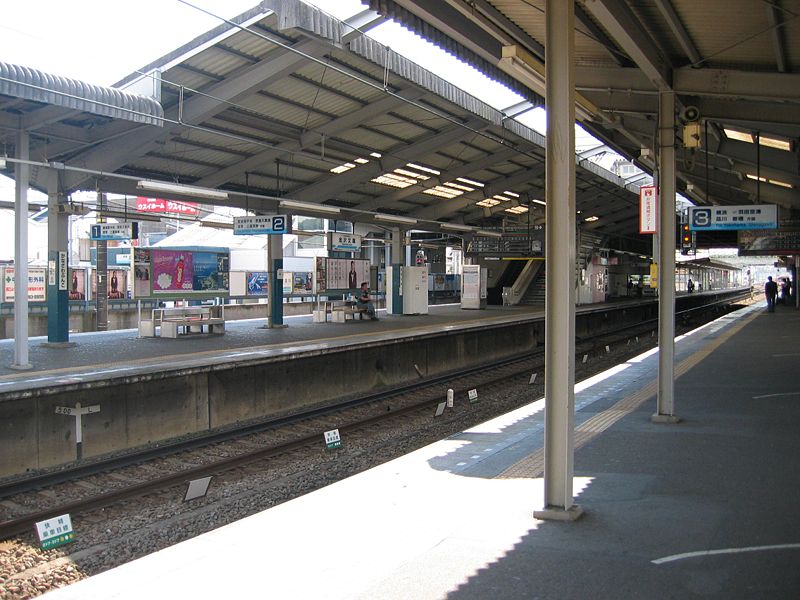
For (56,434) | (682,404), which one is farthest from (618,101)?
(56,434)

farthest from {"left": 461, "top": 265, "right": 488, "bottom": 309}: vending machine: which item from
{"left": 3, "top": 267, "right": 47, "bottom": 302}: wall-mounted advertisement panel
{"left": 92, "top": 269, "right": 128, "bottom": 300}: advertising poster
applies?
{"left": 3, "top": 267, "right": 47, "bottom": 302}: wall-mounted advertisement panel

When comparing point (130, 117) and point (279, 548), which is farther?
point (130, 117)

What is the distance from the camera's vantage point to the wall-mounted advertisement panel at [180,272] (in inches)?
652

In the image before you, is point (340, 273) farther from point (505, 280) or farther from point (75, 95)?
point (505, 280)

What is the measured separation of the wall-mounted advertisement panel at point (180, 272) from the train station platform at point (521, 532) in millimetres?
11488

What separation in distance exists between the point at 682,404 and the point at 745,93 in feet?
13.4

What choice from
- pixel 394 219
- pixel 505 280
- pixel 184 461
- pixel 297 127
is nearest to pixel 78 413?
pixel 184 461

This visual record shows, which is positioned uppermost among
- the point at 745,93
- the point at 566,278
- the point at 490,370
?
the point at 745,93

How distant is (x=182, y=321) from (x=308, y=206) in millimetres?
4264

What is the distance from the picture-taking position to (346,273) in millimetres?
22234

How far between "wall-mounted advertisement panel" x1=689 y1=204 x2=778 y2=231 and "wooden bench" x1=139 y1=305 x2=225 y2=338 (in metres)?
12.1

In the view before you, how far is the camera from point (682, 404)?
9.19 metres

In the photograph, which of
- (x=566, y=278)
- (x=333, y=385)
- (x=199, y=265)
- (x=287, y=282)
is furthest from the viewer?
(x=287, y=282)

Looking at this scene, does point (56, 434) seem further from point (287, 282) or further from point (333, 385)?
point (287, 282)
